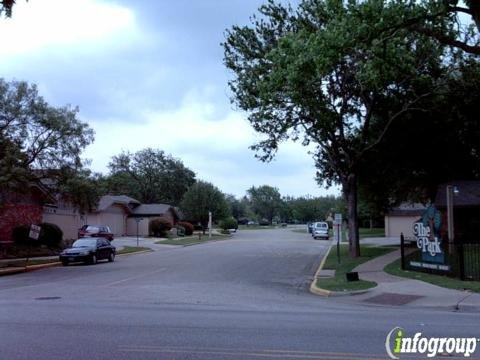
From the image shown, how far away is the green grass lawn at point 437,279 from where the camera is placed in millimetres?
15724

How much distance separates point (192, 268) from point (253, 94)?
8908 mm

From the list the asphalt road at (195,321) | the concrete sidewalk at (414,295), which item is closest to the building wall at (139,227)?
the asphalt road at (195,321)

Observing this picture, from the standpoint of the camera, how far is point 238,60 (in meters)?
28.6

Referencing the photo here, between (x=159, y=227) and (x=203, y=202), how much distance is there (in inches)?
529

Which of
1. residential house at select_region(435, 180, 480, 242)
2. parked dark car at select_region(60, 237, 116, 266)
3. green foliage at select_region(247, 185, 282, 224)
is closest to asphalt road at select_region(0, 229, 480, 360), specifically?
parked dark car at select_region(60, 237, 116, 266)

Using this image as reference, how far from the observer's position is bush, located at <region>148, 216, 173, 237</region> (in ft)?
209

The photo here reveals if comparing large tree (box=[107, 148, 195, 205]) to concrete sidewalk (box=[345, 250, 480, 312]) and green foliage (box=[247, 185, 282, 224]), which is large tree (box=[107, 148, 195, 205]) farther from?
concrete sidewalk (box=[345, 250, 480, 312])

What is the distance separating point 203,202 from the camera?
76125 millimetres

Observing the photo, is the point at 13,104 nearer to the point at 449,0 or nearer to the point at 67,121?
the point at 67,121

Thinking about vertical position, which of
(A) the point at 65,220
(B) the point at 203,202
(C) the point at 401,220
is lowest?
(C) the point at 401,220

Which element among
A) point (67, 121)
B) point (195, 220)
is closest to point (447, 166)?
point (67, 121)

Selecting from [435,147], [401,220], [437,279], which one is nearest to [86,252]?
[437,279]

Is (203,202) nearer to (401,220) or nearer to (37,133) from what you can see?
(401,220)

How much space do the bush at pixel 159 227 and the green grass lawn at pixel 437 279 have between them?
4414cm
